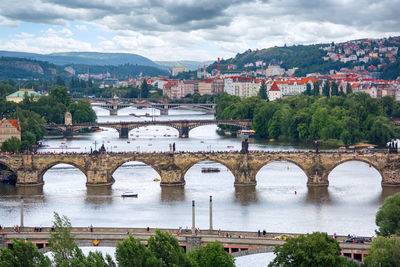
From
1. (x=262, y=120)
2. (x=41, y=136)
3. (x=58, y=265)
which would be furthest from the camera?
(x=262, y=120)

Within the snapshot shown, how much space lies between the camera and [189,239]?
110 feet

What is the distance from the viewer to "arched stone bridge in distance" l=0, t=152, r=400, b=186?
5469 centimetres

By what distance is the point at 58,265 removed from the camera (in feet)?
96.9

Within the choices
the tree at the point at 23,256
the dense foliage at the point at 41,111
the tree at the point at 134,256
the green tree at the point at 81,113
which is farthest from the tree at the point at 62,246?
the green tree at the point at 81,113

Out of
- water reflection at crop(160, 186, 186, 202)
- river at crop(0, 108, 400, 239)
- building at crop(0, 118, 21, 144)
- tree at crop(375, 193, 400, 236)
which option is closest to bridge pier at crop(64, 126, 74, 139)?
building at crop(0, 118, 21, 144)

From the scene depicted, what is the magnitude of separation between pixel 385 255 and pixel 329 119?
55884 millimetres

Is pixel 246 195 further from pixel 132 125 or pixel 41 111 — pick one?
pixel 41 111

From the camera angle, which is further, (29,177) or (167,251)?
(29,177)

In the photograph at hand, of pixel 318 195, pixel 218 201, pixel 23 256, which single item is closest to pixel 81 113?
pixel 218 201

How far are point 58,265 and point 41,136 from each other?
57.6m

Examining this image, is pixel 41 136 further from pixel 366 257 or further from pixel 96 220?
Result: pixel 366 257

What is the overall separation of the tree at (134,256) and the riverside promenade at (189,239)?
3877 mm

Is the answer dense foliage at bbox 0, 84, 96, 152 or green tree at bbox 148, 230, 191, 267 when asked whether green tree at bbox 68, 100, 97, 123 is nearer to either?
dense foliage at bbox 0, 84, 96, 152

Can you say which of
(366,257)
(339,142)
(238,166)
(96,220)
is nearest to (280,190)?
(238,166)
